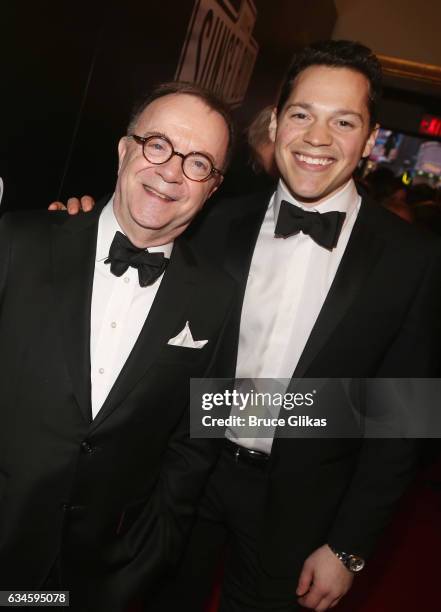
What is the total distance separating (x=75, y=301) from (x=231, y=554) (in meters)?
1.21

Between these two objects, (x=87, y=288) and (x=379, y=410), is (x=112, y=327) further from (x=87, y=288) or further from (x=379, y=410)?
(x=379, y=410)

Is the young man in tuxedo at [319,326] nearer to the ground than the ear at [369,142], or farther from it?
nearer to the ground

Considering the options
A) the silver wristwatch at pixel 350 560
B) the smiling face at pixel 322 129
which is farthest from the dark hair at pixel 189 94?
the silver wristwatch at pixel 350 560

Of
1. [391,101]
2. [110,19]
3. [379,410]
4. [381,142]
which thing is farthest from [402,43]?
[379,410]

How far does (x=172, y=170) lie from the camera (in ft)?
5.24

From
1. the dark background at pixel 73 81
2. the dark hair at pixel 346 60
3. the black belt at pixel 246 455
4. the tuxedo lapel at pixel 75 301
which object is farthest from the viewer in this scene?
the black belt at pixel 246 455

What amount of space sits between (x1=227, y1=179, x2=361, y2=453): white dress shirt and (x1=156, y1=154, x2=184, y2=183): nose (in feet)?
1.62

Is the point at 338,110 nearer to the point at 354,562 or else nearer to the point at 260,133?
the point at 260,133

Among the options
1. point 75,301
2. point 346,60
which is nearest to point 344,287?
point 346,60

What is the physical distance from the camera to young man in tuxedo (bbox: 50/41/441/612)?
1780mm

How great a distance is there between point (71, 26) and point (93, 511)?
5.39 feet

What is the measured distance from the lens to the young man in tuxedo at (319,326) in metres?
1.78

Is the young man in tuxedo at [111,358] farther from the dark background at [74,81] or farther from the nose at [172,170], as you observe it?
the dark background at [74,81]

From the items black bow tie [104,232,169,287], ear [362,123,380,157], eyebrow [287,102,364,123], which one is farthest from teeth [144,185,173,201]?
ear [362,123,380,157]
